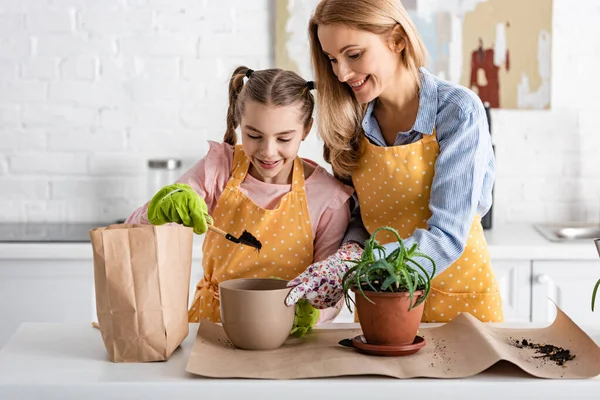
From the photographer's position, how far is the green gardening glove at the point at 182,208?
1287 millimetres

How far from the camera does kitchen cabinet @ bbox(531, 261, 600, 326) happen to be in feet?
8.32

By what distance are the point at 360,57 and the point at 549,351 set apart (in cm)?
65

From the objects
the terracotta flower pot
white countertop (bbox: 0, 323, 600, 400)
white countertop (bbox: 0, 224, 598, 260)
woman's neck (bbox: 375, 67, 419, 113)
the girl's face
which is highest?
woman's neck (bbox: 375, 67, 419, 113)

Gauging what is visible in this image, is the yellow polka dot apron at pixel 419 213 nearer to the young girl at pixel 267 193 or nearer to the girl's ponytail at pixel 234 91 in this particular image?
the young girl at pixel 267 193

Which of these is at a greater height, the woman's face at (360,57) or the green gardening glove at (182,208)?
the woman's face at (360,57)

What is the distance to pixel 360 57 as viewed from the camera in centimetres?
155

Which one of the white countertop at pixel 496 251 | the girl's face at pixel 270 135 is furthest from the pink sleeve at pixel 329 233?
the white countertop at pixel 496 251

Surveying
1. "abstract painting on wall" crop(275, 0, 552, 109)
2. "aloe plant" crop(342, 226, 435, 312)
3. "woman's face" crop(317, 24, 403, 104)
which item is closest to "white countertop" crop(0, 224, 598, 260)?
"abstract painting on wall" crop(275, 0, 552, 109)

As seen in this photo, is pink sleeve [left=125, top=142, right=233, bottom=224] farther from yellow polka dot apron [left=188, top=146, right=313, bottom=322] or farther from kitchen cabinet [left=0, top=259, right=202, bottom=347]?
kitchen cabinet [left=0, top=259, right=202, bottom=347]

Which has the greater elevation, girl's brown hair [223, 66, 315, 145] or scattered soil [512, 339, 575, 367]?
girl's brown hair [223, 66, 315, 145]

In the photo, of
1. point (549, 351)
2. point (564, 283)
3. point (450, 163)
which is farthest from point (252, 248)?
point (564, 283)

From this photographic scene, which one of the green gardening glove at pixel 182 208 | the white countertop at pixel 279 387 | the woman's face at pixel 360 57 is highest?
the woman's face at pixel 360 57

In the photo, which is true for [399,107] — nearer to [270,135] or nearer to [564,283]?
[270,135]

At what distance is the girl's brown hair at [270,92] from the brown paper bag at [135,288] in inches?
20.0
